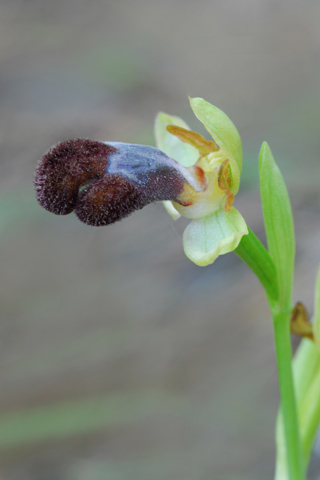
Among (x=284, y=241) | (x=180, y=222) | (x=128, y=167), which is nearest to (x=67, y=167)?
(x=128, y=167)

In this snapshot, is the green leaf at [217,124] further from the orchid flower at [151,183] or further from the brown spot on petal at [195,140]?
the brown spot on petal at [195,140]

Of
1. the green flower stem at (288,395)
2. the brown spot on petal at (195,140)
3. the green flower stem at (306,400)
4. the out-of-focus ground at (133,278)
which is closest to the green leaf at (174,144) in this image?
the brown spot on petal at (195,140)

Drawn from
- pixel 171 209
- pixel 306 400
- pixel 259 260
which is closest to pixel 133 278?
pixel 306 400

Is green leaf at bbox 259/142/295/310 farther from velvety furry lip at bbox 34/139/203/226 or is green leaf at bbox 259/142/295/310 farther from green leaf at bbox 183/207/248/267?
velvety furry lip at bbox 34/139/203/226

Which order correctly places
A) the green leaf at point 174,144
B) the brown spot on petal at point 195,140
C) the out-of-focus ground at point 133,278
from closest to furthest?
the brown spot on petal at point 195,140 → the green leaf at point 174,144 → the out-of-focus ground at point 133,278

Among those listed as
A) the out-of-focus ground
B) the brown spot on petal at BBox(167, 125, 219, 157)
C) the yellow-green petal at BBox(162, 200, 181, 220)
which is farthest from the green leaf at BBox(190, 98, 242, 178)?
the out-of-focus ground

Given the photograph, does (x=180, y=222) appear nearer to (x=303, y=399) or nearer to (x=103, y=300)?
(x=103, y=300)
